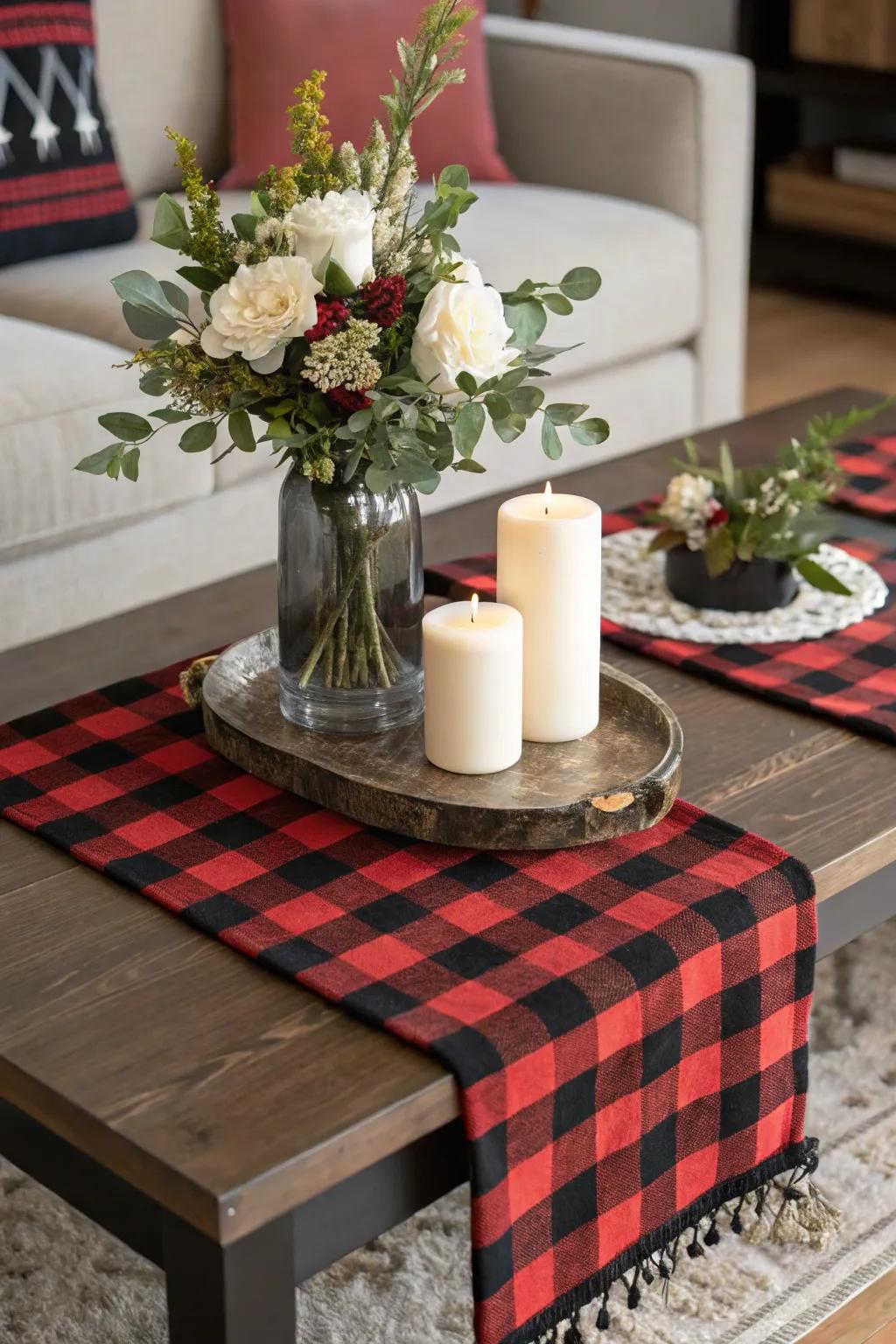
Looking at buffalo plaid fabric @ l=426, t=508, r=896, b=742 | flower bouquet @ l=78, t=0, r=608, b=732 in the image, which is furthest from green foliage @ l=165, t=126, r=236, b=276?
buffalo plaid fabric @ l=426, t=508, r=896, b=742

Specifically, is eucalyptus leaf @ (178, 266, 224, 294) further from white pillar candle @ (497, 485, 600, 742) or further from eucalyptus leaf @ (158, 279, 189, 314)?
white pillar candle @ (497, 485, 600, 742)

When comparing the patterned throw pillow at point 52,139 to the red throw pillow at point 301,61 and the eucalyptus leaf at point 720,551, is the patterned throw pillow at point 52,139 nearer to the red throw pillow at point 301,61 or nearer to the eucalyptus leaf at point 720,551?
Result: the red throw pillow at point 301,61

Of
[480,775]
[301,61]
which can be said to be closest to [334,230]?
[480,775]

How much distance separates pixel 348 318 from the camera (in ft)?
3.58

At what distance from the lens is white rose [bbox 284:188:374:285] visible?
1.08 m

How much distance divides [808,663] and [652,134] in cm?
164

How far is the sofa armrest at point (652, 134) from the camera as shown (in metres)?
2.80

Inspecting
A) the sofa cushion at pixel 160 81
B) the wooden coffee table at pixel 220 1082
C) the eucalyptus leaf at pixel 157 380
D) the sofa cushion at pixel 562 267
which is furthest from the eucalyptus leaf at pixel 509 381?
the sofa cushion at pixel 160 81

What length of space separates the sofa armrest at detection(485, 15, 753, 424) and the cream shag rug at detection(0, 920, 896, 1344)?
1801mm

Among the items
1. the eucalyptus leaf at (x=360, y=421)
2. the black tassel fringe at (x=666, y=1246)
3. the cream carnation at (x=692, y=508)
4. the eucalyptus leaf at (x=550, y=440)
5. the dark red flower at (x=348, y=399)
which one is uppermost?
the dark red flower at (x=348, y=399)

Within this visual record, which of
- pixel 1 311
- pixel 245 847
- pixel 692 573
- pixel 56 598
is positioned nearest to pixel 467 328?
pixel 245 847

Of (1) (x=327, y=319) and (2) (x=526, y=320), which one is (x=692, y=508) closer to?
(2) (x=526, y=320)

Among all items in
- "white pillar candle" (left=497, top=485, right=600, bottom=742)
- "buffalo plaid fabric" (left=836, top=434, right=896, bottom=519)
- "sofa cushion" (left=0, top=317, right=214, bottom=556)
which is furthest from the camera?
"sofa cushion" (left=0, top=317, right=214, bottom=556)

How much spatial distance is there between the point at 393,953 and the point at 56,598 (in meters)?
1.20
